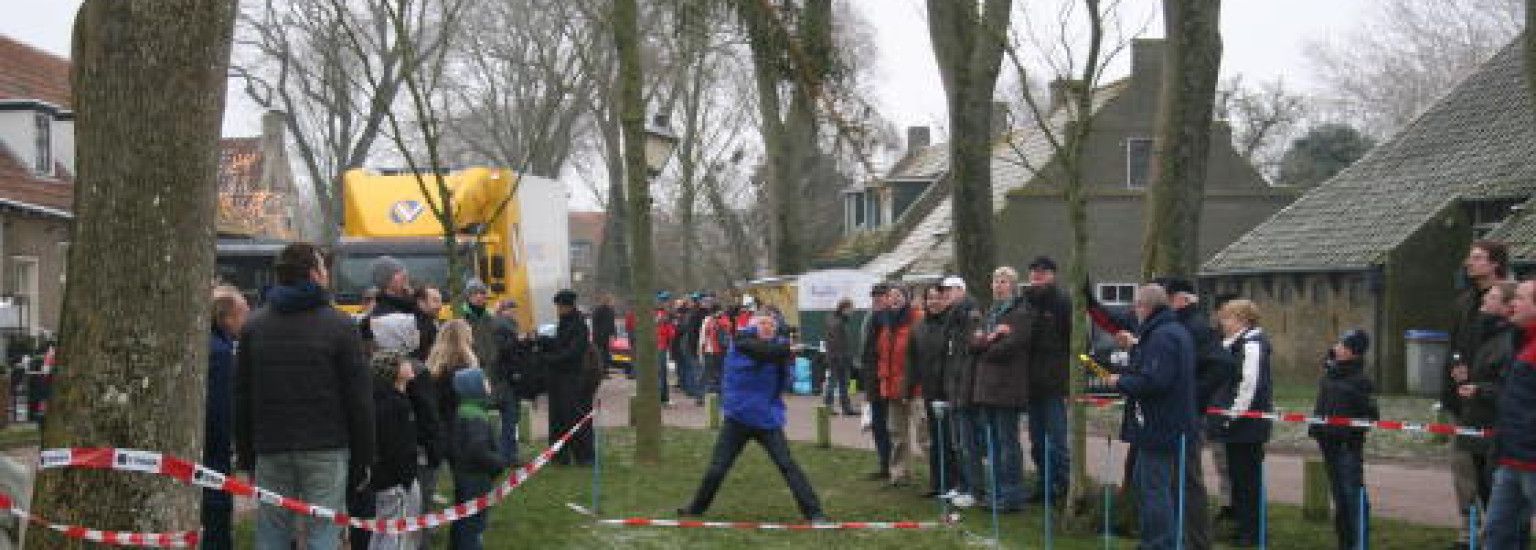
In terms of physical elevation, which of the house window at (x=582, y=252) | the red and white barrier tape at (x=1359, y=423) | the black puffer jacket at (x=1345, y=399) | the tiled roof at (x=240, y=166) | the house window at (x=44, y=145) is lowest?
the red and white barrier tape at (x=1359, y=423)

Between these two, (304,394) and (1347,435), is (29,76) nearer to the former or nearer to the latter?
(304,394)

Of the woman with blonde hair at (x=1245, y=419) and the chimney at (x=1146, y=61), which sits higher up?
the chimney at (x=1146, y=61)

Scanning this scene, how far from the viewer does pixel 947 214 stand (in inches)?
1919

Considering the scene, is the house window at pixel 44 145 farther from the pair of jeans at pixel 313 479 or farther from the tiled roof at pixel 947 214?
the pair of jeans at pixel 313 479

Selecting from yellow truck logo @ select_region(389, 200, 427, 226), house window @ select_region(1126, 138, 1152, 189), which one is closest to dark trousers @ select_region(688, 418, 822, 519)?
yellow truck logo @ select_region(389, 200, 427, 226)

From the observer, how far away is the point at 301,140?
4622 centimetres

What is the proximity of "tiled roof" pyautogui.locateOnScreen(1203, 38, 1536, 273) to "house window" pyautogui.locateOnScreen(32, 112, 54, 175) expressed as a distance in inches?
949

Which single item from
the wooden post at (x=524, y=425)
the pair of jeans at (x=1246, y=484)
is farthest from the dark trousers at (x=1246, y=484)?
the wooden post at (x=524, y=425)

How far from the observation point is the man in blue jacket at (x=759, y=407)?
40.3ft

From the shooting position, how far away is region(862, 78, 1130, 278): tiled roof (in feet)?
150

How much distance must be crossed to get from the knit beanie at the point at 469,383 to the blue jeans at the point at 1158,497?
3.93 metres

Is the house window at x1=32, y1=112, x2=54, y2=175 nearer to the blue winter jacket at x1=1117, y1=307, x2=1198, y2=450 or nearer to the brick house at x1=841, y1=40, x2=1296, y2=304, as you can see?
the brick house at x1=841, y1=40, x2=1296, y2=304

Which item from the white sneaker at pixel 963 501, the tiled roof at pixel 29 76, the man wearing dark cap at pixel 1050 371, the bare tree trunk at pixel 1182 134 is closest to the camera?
the bare tree trunk at pixel 1182 134

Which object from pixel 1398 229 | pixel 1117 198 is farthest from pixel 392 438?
pixel 1117 198
